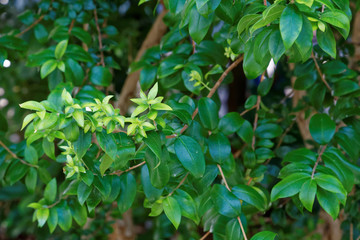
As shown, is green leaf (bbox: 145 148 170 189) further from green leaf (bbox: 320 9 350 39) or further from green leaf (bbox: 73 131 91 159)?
green leaf (bbox: 320 9 350 39)

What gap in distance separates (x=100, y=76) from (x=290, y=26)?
2.38 feet

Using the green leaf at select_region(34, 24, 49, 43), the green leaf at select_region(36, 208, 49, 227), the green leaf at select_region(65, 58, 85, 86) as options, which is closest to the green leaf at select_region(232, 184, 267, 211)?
the green leaf at select_region(36, 208, 49, 227)

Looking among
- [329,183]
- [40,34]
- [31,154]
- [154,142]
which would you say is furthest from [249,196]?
[40,34]

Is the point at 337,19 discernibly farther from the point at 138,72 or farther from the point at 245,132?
the point at 138,72

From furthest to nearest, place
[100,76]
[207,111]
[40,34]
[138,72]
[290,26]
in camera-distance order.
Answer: [138,72] → [40,34] → [100,76] → [207,111] → [290,26]

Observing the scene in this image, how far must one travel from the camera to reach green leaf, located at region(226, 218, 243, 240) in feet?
3.06

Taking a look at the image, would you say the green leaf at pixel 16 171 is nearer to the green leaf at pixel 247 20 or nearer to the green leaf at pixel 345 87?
the green leaf at pixel 247 20

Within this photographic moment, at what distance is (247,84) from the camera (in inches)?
112

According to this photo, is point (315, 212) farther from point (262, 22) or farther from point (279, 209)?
point (262, 22)

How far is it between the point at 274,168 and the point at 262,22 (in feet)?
2.25

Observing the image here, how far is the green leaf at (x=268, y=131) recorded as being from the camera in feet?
4.07

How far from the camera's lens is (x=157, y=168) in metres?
0.87

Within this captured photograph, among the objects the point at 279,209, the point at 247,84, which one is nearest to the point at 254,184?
the point at 279,209

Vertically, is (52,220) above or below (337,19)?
below
